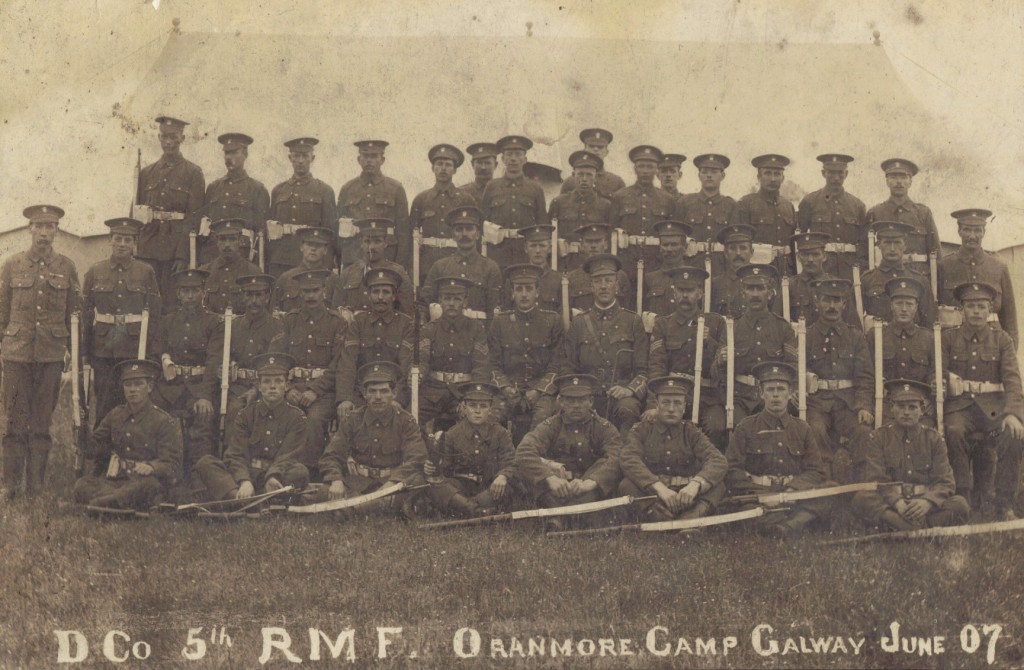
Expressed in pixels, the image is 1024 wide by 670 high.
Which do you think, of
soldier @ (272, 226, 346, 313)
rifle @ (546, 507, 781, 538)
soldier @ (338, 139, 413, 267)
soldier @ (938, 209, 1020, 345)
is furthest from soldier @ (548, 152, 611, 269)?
soldier @ (938, 209, 1020, 345)

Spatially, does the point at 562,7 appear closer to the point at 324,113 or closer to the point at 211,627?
the point at 324,113

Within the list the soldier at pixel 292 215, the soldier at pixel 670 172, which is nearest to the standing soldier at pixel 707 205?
the soldier at pixel 670 172

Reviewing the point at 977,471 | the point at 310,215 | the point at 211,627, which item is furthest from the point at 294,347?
the point at 977,471

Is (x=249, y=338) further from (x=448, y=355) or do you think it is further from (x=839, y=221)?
(x=839, y=221)

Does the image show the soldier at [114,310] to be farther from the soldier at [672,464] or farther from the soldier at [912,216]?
the soldier at [912,216]

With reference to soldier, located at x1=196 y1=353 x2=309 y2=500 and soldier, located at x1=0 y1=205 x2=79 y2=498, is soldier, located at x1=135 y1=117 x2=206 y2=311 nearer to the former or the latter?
soldier, located at x1=0 y1=205 x2=79 y2=498

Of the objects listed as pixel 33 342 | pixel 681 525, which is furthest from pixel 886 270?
pixel 33 342
